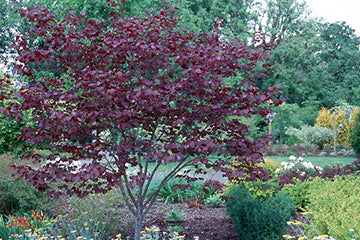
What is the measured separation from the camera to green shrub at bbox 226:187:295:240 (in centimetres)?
436

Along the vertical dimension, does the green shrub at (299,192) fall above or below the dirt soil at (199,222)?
above

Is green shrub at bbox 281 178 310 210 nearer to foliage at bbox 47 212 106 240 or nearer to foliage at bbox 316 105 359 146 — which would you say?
foliage at bbox 47 212 106 240

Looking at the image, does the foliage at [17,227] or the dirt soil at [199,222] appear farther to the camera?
the dirt soil at [199,222]

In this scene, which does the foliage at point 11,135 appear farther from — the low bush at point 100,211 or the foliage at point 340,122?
the foliage at point 340,122

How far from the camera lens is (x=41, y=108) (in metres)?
3.52

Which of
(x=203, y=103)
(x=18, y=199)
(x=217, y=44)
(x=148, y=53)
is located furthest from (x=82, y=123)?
(x=18, y=199)

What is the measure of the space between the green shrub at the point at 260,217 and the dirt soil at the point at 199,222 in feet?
0.93

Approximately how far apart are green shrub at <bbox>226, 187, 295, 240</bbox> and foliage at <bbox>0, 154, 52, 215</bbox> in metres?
2.94

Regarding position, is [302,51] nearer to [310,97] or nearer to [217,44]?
[310,97]

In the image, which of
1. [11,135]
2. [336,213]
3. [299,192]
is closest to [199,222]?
[299,192]

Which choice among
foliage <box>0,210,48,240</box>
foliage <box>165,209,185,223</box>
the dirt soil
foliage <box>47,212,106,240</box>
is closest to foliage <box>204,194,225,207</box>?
the dirt soil

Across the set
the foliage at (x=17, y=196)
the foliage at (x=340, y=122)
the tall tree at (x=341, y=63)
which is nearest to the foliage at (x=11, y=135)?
the foliage at (x=17, y=196)

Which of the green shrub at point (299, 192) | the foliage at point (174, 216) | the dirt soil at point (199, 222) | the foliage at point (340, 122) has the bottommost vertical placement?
the dirt soil at point (199, 222)

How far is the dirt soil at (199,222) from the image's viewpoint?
4805 millimetres
